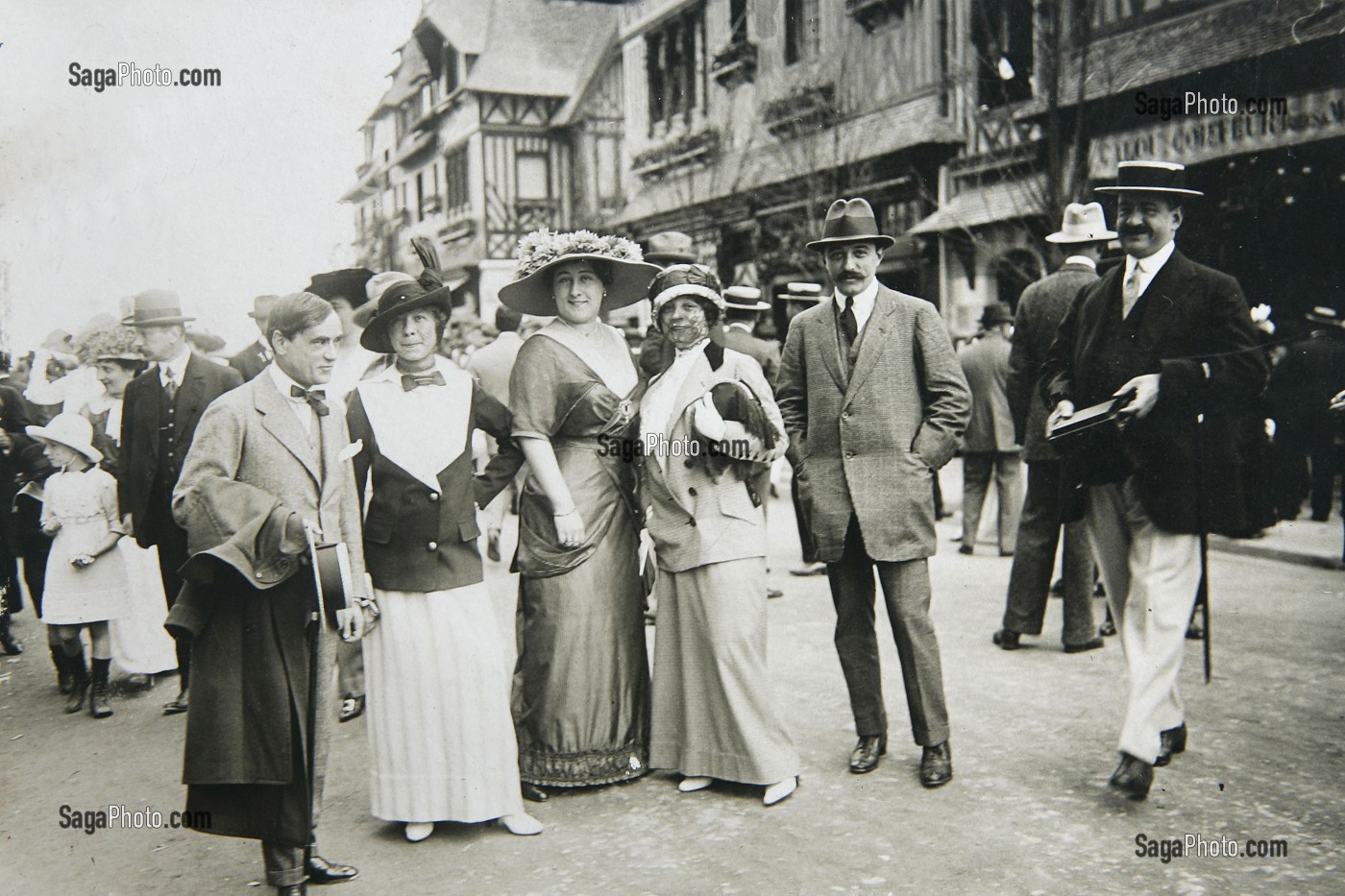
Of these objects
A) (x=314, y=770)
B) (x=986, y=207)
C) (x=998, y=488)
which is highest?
(x=986, y=207)

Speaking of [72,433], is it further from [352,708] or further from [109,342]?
[352,708]

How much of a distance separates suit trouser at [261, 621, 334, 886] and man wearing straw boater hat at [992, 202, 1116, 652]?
12.7 feet

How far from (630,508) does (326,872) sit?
1.73m

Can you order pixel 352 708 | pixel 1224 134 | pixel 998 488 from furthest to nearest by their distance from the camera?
1. pixel 1224 134
2. pixel 998 488
3. pixel 352 708

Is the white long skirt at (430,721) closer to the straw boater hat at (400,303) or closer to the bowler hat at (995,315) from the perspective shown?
the straw boater hat at (400,303)

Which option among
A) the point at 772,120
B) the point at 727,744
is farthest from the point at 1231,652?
the point at 772,120

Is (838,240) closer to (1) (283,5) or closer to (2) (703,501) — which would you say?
(2) (703,501)

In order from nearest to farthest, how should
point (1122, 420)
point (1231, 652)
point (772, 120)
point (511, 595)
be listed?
point (1122, 420)
point (1231, 652)
point (511, 595)
point (772, 120)

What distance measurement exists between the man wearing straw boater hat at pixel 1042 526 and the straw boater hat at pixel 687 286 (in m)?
2.46

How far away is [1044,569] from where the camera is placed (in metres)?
6.04

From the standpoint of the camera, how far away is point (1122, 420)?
13.1 feet

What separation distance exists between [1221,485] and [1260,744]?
3.81ft

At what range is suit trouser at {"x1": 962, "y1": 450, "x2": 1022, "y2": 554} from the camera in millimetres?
9125

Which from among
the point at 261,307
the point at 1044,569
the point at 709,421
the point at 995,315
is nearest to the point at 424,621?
the point at 709,421
